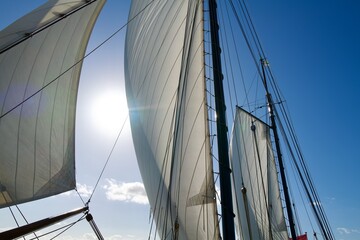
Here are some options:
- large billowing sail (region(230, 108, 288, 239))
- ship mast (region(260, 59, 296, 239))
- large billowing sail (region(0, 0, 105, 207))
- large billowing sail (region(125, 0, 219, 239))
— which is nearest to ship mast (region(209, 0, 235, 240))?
large billowing sail (region(125, 0, 219, 239))

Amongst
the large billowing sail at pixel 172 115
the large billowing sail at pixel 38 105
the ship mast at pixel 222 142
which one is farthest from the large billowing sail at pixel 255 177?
the large billowing sail at pixel 38 105

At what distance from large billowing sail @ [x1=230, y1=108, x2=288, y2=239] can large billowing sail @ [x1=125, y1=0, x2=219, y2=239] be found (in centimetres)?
1188

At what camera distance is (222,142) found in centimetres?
607

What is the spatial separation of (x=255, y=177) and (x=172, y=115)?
1615cm

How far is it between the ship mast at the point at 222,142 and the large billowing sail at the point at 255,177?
44.1 ft

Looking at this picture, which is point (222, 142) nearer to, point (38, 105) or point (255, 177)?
point (38, 105)

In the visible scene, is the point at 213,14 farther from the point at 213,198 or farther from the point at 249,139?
the point at 249,139

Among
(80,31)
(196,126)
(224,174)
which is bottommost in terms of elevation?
(224,174)

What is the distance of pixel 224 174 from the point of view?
582 cm

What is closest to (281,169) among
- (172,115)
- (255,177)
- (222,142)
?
(255,177)

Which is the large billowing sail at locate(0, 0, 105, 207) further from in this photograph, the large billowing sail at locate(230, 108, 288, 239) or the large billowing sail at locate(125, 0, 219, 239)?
the large billowing sail at locate(230, 108, 288, 239)

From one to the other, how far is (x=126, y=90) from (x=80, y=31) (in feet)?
13.1

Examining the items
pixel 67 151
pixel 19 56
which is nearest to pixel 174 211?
pixel 67 151

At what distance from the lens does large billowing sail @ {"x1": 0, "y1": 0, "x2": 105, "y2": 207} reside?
4789 mm
